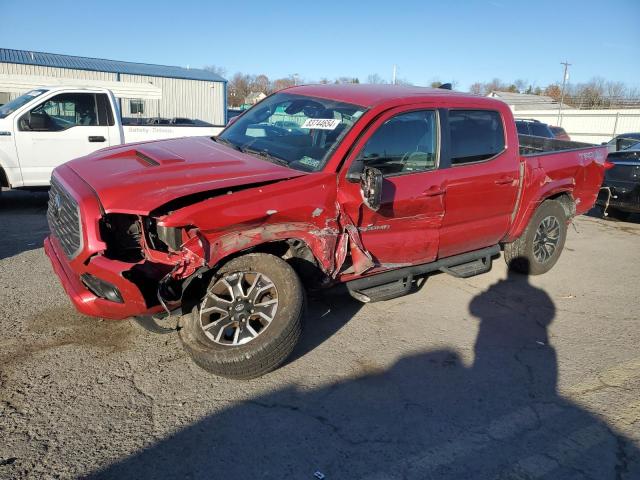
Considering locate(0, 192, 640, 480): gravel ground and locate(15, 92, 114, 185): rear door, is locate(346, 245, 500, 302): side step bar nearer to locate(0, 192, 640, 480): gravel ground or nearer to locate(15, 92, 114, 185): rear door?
locate(0, 192, 640, 480): gravel ground

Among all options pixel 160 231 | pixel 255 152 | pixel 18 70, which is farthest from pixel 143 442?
pixel 18 70

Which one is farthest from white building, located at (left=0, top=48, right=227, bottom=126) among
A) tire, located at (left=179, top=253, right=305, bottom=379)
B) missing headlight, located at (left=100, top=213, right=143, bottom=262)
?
tire, located at (left=179, top=253, right=305, bottom=379)

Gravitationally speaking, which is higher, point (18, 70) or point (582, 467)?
point (18, 70)

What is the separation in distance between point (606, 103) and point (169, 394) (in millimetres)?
51935

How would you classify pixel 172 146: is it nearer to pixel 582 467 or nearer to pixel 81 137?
pixel 582 467

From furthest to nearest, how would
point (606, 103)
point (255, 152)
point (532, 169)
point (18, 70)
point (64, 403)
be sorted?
point (606, 103), point (18, 70), point (532, 169), point (255, 152), point (64, 403)

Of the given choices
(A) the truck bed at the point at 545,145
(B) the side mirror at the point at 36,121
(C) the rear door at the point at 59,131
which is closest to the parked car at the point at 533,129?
(A) the truck bed at the point at 545,145

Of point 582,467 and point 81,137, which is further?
point 81,137

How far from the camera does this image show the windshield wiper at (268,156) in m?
3.83

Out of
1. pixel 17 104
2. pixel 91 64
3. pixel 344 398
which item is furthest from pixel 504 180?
pixel 91 64

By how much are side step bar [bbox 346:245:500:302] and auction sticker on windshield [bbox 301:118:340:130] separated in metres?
1.25

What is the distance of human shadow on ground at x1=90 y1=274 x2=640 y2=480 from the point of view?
2.67 metres

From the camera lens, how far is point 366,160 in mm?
3873

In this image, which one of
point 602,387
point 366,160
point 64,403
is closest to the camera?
point 64,403
